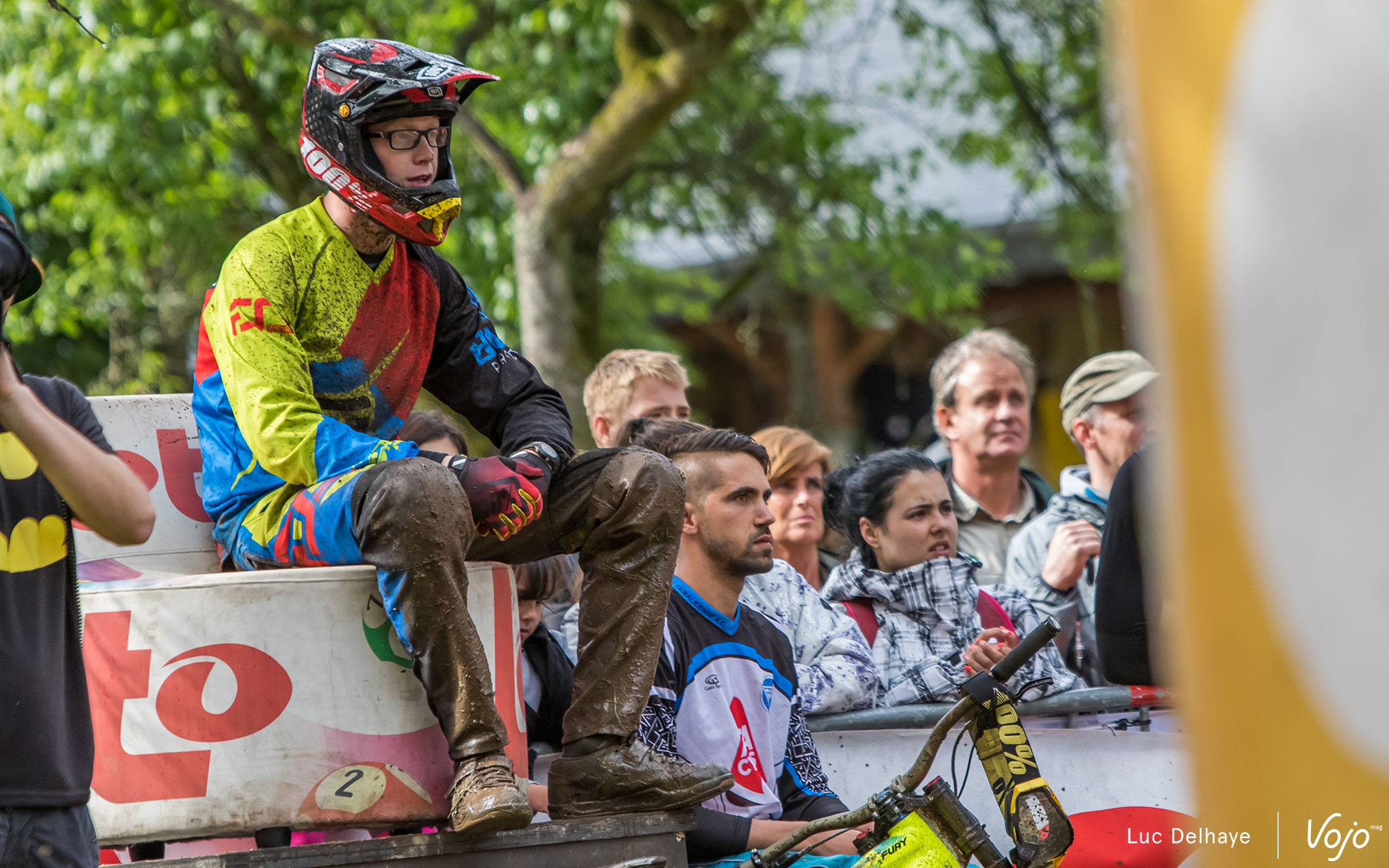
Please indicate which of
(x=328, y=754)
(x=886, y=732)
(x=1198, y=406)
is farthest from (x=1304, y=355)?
(x=886, y=732)

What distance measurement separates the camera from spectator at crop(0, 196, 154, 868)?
237 cm

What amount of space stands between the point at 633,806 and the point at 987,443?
2.74 meters

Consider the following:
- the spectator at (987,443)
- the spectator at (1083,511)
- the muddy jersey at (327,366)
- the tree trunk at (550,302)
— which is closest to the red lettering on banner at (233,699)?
the muddy jersey at (327,366)

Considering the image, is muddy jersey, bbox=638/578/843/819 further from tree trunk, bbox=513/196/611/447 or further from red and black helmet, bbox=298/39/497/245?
tree trunk, bbox=513/196/611/447

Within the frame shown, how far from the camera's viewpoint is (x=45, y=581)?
2.60 meters

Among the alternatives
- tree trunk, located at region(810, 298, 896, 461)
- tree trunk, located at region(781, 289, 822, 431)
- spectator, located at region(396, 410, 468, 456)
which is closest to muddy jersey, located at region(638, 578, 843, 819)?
spectator, located at region(396, 410, 468, 456)

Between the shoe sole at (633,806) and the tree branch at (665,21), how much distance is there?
19.6 feet

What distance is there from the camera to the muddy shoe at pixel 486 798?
2975 mm

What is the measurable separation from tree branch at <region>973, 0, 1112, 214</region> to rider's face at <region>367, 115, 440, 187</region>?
7510mm

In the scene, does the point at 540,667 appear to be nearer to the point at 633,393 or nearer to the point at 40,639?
the point at 633,393

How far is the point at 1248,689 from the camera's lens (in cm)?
136

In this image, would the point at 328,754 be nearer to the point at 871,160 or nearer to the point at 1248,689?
the point at 1248,689

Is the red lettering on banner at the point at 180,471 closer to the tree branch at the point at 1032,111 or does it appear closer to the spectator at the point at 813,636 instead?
the spectator at the point at 813,636

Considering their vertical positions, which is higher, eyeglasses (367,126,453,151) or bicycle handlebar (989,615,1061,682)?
eyeglasses (367,126,453,151)
